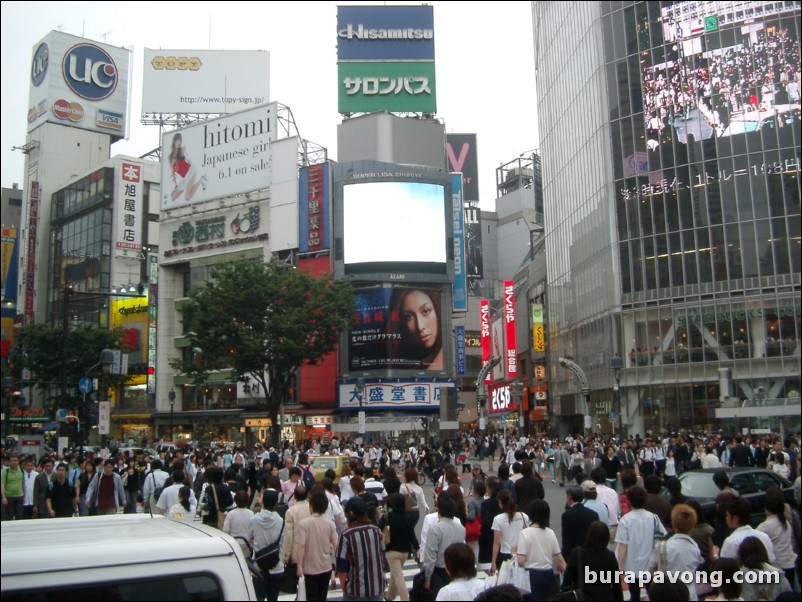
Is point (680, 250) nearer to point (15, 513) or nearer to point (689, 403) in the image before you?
point (689, 403)

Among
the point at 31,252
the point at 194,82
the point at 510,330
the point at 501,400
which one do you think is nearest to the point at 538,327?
the point at 510,330

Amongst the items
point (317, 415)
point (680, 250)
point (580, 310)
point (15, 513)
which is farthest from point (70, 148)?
point (15, 513)

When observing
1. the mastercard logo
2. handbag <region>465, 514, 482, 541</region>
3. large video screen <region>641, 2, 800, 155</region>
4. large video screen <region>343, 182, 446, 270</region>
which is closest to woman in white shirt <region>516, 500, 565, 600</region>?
handbag <region>465, 514, 482, 541</region>

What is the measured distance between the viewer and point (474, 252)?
10719 cm

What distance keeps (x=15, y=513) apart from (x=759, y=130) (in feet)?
133

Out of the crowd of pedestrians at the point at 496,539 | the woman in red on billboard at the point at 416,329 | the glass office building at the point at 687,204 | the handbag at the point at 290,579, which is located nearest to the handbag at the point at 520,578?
the crowd of pedestrians at the point at 496,539

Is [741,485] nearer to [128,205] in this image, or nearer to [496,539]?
[496,539]

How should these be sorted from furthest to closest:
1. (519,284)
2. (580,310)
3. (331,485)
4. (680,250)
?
1. (519,284)
2. (580,310)
3. (680,250)
4. (331,485)

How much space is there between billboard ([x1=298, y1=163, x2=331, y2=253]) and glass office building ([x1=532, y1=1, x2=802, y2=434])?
19874mm

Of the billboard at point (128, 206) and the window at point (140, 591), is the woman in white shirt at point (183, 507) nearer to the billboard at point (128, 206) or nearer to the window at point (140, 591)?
the window at point (140, 591)

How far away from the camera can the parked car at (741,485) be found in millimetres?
13500

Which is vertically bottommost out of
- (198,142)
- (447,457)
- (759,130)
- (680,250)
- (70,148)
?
(447,457)

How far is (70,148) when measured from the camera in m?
91.2

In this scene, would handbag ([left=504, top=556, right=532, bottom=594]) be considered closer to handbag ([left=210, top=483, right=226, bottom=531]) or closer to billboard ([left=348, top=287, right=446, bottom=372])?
handbag ([left=210, top=483, right=226, bottom=531])
